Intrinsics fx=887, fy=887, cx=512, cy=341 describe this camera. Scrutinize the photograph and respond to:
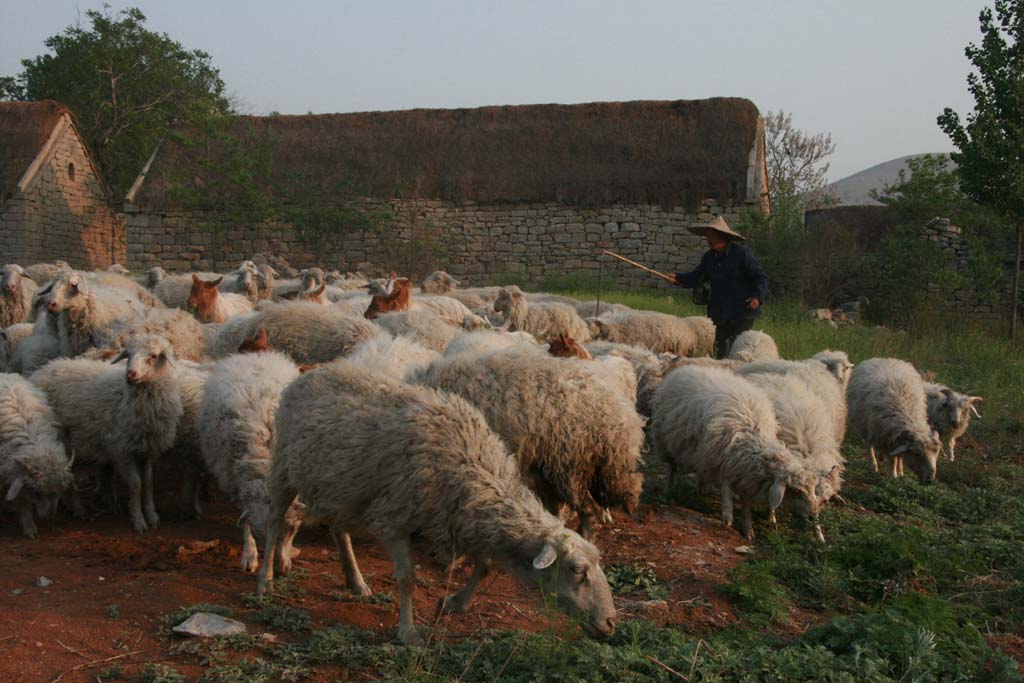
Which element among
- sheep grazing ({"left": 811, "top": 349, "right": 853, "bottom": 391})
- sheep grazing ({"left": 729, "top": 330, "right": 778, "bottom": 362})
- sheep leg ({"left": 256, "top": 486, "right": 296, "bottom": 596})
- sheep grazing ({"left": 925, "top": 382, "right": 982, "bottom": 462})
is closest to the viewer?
sheep leg ({"left": 256, "top": 486, "right": 296, "bottom": 596})

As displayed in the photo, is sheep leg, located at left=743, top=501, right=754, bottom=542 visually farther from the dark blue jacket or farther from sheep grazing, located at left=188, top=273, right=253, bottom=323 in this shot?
sheep grazing, located at left=188, top=273, right=253, bottom=323

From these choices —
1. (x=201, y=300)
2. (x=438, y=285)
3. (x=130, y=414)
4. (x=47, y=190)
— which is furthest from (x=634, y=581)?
(x=47, y=190)

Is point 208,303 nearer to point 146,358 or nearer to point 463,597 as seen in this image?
point 146,358

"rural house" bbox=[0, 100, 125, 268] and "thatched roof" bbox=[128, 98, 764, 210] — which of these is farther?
"rural house" bbox=[0, 100, 125, 268]

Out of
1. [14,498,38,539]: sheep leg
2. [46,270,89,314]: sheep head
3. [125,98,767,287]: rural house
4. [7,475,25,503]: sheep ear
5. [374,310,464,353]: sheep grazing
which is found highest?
[125,98,767,287]: rural house

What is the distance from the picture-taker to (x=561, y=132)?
25469 millimetres

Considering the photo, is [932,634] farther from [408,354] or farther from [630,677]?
[408,354]

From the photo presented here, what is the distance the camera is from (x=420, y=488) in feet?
14.3

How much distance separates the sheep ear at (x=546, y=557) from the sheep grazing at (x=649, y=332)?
7945 mm

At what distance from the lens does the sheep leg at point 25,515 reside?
5.88 meters

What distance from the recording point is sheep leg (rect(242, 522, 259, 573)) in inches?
205

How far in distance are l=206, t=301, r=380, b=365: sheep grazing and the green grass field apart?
3289mm

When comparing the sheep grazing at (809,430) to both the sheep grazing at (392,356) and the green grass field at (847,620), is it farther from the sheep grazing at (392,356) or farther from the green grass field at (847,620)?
the sheep grazing at (392,356)

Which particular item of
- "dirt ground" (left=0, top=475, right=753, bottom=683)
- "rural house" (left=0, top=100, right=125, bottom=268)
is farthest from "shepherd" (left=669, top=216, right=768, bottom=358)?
"rural house" (left=0, top=100, right=125, bottom=268)
